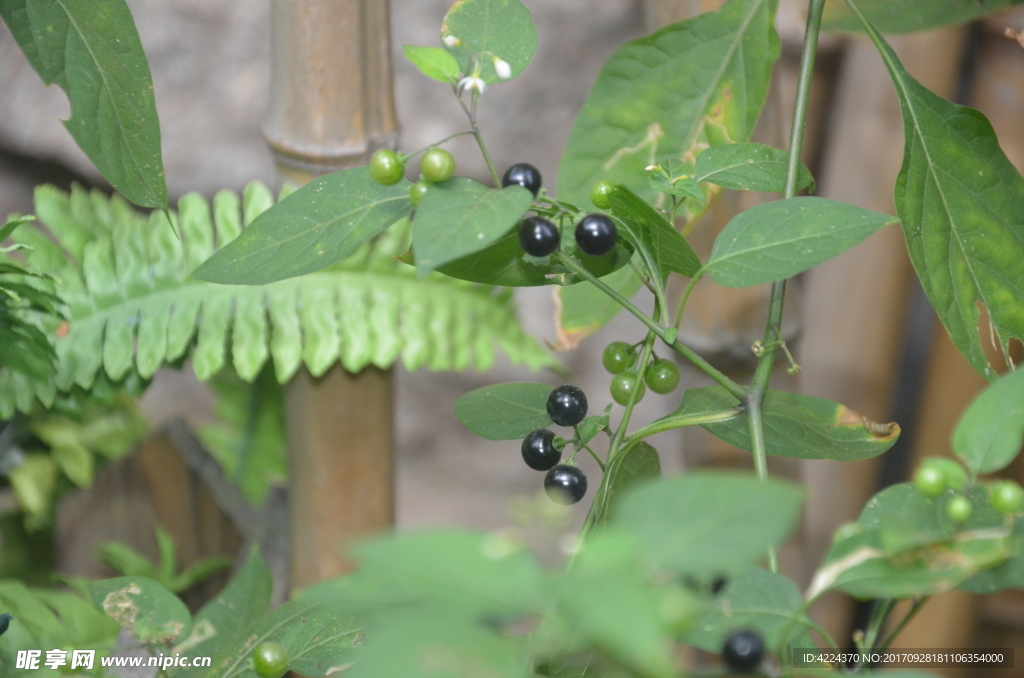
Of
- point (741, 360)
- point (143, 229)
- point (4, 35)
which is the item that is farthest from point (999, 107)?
point (4, 35)

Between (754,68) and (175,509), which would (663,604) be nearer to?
(754,68)

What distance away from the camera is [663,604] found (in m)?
0.23

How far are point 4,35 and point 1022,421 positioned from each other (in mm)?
1662

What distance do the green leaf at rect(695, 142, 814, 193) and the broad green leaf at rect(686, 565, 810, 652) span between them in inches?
8.2

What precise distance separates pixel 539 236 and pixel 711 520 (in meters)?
0.18

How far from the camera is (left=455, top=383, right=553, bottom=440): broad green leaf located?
1.62 ft

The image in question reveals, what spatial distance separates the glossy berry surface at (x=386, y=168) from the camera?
38 cm

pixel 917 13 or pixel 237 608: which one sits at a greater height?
pixel 917 13

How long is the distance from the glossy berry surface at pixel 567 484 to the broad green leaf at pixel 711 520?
0.19 metres

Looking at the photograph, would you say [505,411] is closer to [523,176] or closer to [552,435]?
[552,435]

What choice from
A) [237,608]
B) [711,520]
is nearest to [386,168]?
[711,520]

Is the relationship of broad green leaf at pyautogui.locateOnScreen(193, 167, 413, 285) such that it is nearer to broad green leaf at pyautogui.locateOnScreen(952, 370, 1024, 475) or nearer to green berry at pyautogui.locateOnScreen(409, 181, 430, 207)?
green berry at pyautogui.locateOnScreen(409, 181, 430, 207)

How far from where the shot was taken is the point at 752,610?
0.32 meters

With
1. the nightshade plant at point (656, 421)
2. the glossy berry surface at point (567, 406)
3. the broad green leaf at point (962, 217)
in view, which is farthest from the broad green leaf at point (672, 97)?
the glossy berry surface at point (567, 406)
